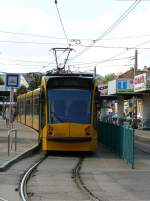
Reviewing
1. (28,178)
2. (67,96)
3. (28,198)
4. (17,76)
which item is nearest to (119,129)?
(67,96)

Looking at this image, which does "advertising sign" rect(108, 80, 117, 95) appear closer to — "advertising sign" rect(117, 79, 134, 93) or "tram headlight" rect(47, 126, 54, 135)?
"advertising sign" rect(117, 79, 134, 93)

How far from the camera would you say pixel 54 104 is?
80.4ft

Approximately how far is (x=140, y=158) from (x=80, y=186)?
399 inches

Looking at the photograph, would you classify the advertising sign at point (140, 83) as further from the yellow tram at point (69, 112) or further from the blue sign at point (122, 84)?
the yellow tram at point (69, 112)

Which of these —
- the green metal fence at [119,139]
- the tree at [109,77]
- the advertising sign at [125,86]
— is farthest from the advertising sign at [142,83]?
the tree at [109,77]

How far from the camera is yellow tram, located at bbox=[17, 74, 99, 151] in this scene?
2412 cm

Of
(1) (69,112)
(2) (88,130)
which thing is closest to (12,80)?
(1) (69,112)

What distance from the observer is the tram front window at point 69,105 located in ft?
79.8

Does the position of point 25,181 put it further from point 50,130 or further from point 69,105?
point 69,105

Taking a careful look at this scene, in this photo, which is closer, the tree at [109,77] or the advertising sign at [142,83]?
the advertising sign at [142,83]

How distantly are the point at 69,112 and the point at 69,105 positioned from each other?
293 millimetres

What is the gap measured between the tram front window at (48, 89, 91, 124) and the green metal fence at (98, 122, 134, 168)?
5.45ft

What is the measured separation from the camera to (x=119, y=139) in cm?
2511

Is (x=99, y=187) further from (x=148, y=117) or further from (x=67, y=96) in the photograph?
(x=148, y=117)
